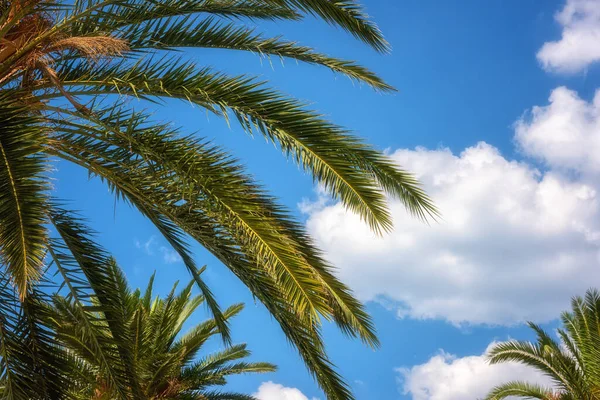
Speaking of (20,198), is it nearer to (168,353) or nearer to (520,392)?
(168,353)

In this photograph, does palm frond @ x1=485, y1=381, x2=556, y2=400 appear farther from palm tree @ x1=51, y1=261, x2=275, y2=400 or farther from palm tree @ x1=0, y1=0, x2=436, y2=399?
palm tree @ x1=0, y1=0, x2=436, y2=399

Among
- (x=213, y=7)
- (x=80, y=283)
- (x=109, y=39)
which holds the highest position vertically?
(x=213, y=7)

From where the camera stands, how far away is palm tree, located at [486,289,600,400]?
63.0 feet

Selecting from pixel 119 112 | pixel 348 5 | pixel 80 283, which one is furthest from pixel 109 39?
pixel 80 283

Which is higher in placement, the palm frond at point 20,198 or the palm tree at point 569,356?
the palm tree at point 569,356

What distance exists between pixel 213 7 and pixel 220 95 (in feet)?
5.15

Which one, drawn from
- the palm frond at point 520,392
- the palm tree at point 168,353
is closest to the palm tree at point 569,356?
the palm frond at point 520,392

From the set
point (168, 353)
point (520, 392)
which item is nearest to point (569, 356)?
point (520, 392)

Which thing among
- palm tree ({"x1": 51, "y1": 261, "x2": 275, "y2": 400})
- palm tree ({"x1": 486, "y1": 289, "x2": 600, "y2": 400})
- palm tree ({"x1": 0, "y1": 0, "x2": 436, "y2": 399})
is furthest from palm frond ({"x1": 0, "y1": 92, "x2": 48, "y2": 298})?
palm tree ({"x1": 486, "y1": 289, "x2": 600, "y2": 400})

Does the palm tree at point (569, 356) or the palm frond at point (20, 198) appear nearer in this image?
the palm frond at point (20, 198)

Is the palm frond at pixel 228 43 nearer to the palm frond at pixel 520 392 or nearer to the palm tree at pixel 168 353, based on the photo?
the palm tree at pixel 168 353

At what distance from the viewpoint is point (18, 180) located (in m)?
6.67

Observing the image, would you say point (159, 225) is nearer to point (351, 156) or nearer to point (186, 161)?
point (186, 161)

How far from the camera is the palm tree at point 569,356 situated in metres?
19.2
